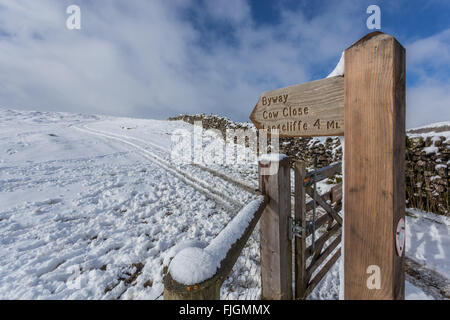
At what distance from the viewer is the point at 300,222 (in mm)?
2014

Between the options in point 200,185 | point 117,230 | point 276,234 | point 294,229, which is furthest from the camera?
point 200,185

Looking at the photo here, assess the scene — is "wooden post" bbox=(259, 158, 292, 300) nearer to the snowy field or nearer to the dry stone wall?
the snowy field

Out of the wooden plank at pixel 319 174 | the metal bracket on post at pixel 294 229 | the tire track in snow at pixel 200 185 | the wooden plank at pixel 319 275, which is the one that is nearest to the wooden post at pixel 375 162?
the metal bracket on post at pixel 294 229

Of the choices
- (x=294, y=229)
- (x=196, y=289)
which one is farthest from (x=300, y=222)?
(x=196, y=289)

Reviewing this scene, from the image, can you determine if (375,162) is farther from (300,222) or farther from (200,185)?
(200,185)

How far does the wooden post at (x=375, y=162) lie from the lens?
2.97 ft

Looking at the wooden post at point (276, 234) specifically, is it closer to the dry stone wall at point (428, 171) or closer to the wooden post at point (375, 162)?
the wooden post at point (375, 162)

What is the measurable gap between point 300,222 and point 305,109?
1.33m

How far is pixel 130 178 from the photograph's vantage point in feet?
19.5

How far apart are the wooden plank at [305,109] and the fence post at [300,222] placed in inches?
33.0

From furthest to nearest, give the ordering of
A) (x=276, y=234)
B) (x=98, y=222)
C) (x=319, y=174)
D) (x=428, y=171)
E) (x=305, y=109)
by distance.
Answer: (x=428, y=171)
(x=98, y=222)
(x=319, y=174)
(x=276, y=234)
(x=305, y=109)

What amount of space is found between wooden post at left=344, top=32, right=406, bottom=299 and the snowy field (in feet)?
3.15
